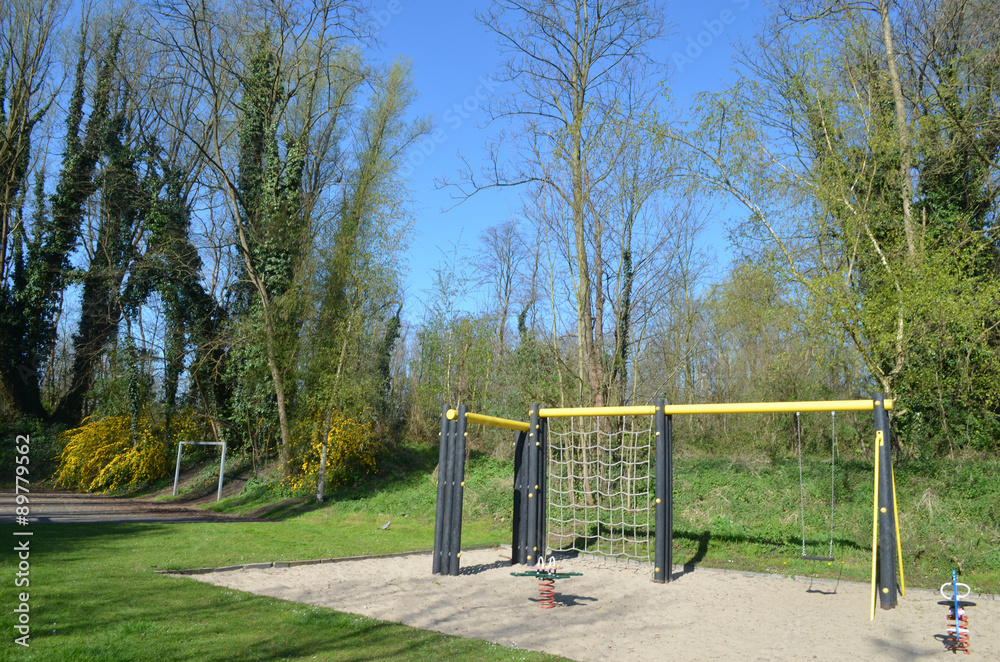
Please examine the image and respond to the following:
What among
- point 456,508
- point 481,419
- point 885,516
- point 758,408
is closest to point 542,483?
point 481,419

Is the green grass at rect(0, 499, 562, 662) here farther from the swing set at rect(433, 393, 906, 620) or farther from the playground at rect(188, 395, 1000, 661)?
the swing set at rect(433, 393, 906, 620)

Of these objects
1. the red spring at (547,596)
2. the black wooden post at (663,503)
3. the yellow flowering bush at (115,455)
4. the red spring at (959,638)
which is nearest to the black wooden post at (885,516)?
the red spring at (959,638)

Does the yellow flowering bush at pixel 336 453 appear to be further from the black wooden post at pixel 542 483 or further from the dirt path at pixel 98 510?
the black wooden post at pixel 542 483

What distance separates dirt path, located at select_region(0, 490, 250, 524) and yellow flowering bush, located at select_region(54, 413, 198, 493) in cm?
103

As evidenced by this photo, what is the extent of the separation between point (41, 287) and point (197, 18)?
10.0 m

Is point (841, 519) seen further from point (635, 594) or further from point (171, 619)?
point (171, 619)

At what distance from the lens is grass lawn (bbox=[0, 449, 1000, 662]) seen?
14.9 ft

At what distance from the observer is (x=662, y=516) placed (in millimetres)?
7988

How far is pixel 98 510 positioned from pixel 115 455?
5202 millimetres

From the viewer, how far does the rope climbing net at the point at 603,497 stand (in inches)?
382

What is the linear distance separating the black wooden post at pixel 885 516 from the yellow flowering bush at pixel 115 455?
17.9 m

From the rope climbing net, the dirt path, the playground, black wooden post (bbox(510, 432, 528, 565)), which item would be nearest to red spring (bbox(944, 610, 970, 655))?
the playground

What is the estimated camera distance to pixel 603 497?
12.2 meters

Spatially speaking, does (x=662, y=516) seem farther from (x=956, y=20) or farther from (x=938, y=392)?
(x=956, y=20)
